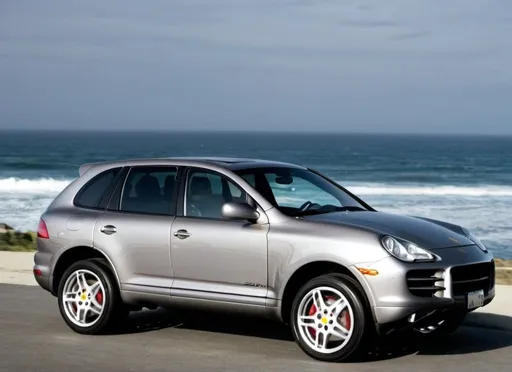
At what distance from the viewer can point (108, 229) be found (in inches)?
363

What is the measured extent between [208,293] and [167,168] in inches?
50.7

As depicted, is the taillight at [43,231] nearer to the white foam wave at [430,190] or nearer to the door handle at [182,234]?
the door handle at [182,234]

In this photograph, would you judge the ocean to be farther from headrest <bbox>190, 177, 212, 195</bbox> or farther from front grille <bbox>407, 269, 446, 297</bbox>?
front grille <bbox>407, 269, 446, 297</bbox>

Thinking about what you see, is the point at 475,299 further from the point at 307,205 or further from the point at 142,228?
the point at 142,228

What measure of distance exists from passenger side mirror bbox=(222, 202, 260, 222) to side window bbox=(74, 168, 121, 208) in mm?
1615

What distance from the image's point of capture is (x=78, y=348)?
867 centimetres

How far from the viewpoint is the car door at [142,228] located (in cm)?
891

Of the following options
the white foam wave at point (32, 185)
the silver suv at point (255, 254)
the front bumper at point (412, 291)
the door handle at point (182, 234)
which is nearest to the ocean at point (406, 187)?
the white foam wave at point (32, 185)

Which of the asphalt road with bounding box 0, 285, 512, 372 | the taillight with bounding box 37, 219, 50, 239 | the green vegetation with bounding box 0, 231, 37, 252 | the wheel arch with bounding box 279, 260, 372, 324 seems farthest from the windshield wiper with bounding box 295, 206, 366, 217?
the green vegetation with bounding box 0, 231, 37, 252

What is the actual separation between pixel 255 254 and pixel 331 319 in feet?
2.67

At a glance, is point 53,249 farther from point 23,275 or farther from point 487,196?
point 487,196

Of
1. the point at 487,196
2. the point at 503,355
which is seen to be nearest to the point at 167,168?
the point at 503,355

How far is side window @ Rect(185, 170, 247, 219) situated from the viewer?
880 centimetres

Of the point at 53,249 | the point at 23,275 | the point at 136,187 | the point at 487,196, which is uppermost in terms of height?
the point at 136,187
